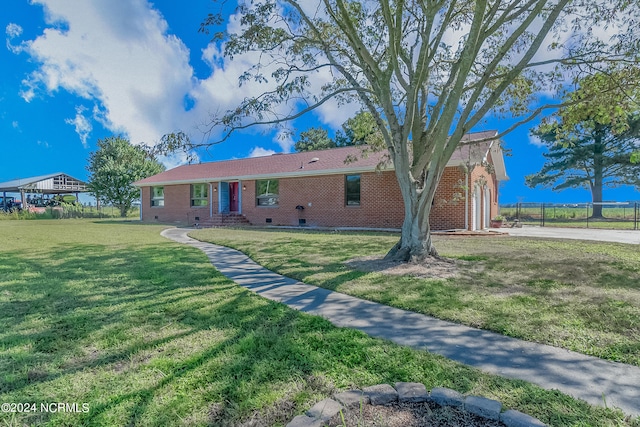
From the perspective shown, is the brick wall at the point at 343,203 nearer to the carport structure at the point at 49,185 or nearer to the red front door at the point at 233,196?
the red front door at the point at 233,196

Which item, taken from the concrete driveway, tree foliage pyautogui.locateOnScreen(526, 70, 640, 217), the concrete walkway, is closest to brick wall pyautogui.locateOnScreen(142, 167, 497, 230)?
the concrete driveway

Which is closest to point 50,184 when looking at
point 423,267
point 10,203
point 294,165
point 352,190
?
point 10,203

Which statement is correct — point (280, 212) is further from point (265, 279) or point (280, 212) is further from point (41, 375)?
point (41, 375)

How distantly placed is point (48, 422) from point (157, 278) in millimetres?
3905

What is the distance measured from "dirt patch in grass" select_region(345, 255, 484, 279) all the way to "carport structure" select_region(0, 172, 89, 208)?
37000 millimetres

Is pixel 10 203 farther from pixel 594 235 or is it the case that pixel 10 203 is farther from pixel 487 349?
pixel 594 235

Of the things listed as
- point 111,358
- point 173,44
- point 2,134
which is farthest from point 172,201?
point 111,358

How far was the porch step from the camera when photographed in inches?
728

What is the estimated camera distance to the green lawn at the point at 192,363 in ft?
Answer: 6.53

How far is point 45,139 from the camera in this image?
2941 centimetres

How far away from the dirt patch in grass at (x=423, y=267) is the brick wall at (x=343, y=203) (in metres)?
5.45

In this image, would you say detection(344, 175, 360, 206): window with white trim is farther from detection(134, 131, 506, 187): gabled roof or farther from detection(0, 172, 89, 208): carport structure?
detection(0, 172, 89, 208): carport structure

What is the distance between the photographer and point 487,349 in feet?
9.72

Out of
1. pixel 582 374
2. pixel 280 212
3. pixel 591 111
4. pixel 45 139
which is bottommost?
pixel 582 374
